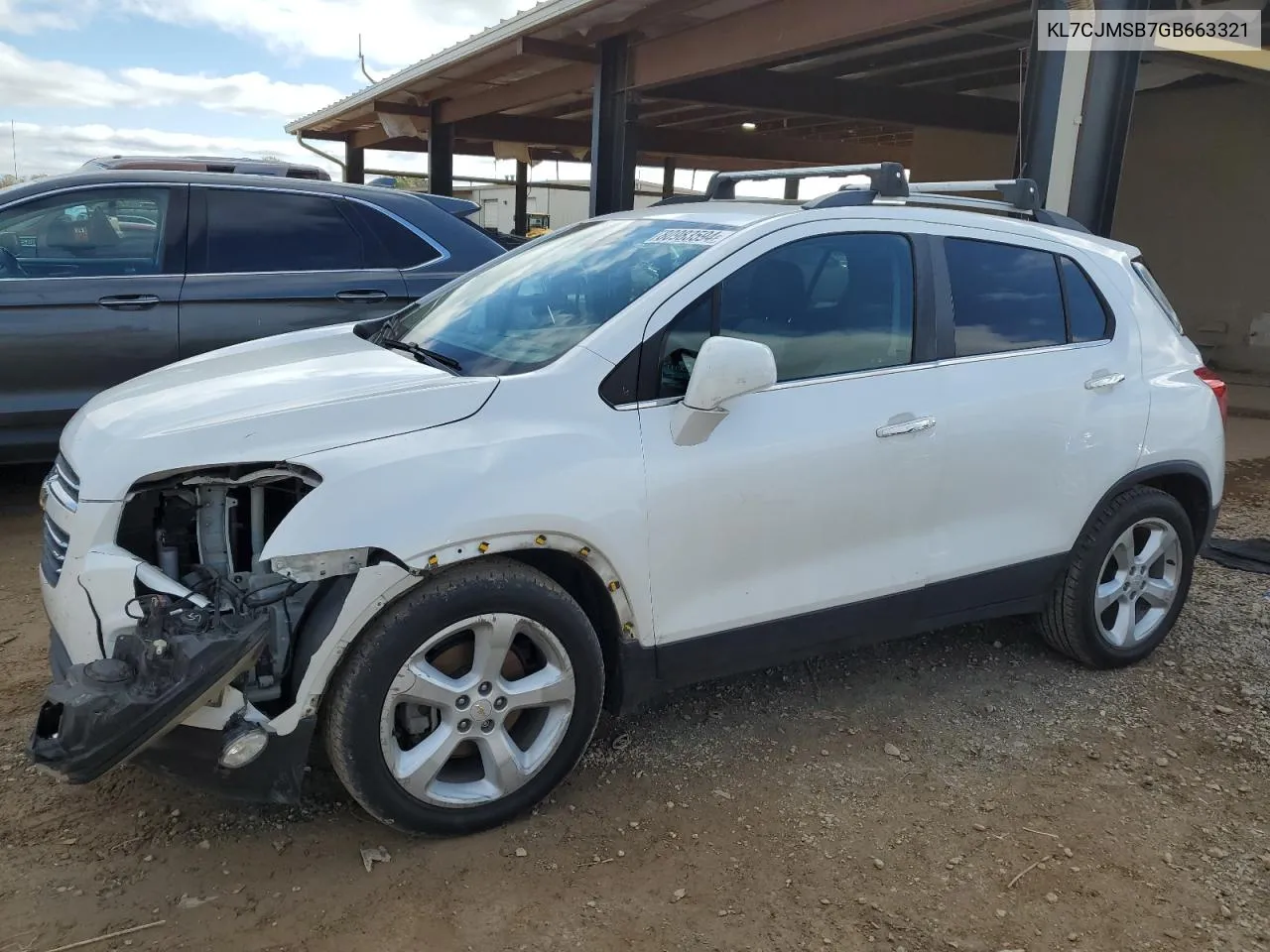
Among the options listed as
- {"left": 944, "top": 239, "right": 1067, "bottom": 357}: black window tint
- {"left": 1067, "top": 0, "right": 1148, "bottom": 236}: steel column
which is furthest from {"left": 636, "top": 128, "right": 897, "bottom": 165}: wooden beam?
{"left": 944, "top": 239, "right": 1067, "bottom": 357}: black window tint

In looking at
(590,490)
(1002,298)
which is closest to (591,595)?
(590,490)

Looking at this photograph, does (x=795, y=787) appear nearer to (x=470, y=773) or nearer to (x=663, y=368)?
(x=470, y=773)

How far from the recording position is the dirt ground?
2.49 m

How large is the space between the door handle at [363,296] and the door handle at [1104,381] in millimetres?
3883

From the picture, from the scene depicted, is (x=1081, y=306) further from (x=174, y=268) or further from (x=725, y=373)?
(x=174, y=268)

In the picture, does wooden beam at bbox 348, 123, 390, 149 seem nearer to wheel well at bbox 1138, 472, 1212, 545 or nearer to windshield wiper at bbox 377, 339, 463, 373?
windshield wiper at bbox 377, 339, 463, 373

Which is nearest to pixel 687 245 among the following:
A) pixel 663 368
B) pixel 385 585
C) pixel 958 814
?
pixel 663 368

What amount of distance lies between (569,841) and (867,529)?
4.50 ft

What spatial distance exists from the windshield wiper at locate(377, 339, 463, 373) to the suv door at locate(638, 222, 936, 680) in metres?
0.63

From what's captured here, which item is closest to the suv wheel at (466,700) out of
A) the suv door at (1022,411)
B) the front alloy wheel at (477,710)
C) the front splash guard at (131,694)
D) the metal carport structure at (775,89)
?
the front alloy wheel at (477,710)

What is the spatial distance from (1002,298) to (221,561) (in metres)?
2.80

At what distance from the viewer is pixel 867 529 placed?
127 inches

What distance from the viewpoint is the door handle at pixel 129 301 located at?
17.1 ft

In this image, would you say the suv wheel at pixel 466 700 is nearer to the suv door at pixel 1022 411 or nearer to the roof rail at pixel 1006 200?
the suv door at pixel 1022 411
